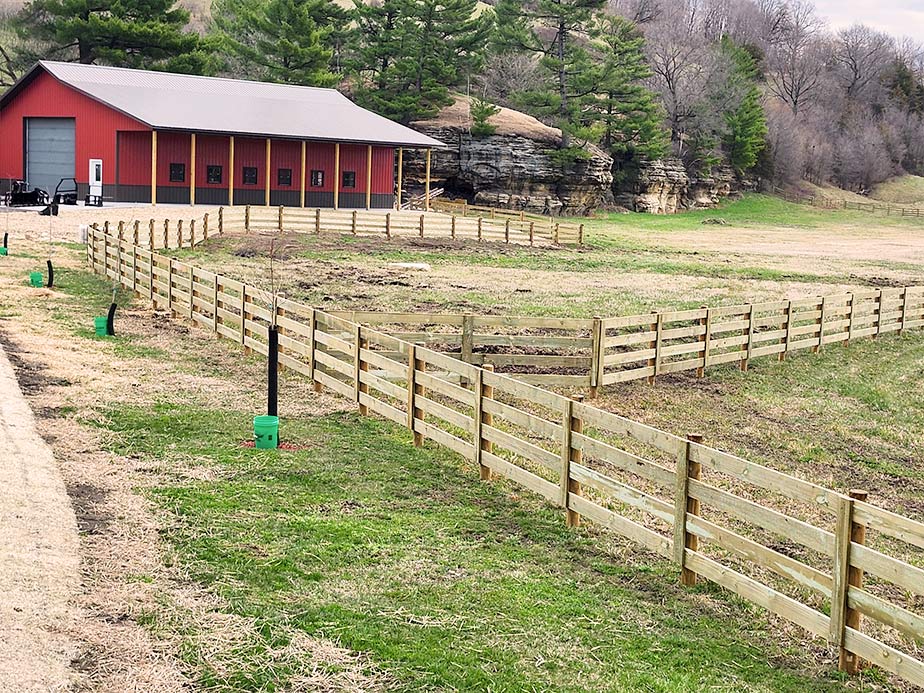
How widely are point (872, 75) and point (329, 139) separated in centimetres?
9724

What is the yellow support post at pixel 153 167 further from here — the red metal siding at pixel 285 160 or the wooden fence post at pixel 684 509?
the wooden fence post at pixel 684 509

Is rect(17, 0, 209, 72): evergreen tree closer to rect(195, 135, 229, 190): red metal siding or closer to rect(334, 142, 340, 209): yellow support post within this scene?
rect(195, 135, 229, 190): red metal siding

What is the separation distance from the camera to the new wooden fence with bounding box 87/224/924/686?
7562 millimetres

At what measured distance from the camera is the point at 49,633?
739 cm

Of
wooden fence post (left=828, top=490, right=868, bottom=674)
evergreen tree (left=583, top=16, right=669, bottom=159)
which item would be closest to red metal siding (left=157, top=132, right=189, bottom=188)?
evergreen tree (left=583, top=16, right=669, bottom=159)

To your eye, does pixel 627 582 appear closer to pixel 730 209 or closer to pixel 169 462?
pixel 169 462

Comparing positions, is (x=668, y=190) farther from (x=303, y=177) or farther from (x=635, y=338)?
(x=635, y=338)

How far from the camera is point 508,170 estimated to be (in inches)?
2731

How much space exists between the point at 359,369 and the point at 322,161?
4021 centimetres

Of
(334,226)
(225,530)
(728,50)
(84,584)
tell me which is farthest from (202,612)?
(728,50)

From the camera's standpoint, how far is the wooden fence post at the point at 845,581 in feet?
24.8

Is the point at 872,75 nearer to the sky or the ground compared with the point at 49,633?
nearer to the sky

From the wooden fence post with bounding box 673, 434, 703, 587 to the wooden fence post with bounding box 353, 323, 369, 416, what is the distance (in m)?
6.42

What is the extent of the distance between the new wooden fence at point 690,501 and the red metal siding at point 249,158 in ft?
115
